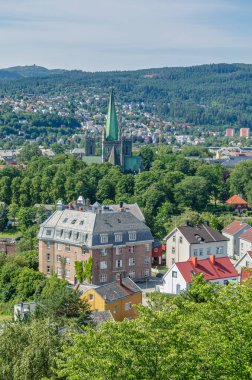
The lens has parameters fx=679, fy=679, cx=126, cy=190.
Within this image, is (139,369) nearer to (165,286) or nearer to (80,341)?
(80,341)

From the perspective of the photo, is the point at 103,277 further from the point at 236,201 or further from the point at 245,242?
the point at 236,201

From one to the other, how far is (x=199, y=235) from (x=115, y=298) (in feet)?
51.4

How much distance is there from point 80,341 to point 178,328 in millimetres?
2444

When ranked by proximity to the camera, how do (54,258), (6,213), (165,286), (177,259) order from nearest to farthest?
(165,286) < (54,258) < (177,259) < (6,213)

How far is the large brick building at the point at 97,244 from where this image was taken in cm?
4278

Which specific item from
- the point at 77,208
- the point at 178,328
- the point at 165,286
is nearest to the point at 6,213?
the point at 77,208

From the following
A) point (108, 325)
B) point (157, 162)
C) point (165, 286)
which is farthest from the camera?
point (157, 162)

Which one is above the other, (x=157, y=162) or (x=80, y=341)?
(x=80, y=341)

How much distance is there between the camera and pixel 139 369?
14.6 meters

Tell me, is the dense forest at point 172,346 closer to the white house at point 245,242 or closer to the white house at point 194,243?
the white house at point 194,243

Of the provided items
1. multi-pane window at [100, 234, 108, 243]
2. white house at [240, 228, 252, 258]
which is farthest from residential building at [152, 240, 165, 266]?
multi-pane window at [100, 234, 108, 243]

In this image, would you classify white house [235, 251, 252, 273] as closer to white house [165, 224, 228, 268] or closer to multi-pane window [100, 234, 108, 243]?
white house [165, 224, 228, 268]

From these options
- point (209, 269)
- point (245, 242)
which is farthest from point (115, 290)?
point (245, 242)

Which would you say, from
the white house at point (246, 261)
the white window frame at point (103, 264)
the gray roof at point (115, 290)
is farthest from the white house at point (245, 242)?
the gray roof at point (115, 290)
